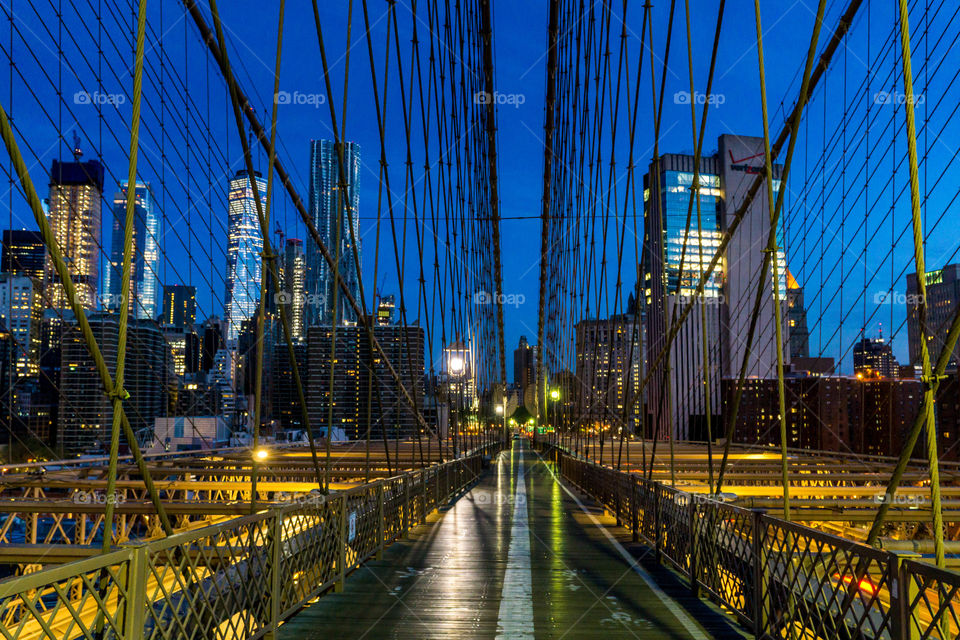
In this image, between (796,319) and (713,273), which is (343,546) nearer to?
(796,319)

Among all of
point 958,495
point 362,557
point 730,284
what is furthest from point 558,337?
point 362,557

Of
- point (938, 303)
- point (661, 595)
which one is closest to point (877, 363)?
point (938, 303)

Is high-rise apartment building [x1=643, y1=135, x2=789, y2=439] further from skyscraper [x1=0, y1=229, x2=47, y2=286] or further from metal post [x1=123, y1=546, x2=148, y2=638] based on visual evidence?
metal post [x1=123, y1=546, x2=148, y2=638]

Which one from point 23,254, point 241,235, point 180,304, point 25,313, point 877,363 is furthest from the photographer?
point 241,235

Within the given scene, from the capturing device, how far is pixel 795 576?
3.87 m

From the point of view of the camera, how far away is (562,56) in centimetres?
2466

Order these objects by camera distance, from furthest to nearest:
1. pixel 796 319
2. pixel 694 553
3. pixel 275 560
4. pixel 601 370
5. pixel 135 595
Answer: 1. pixel 601 370
2. pixel 796 319
3. pixel 694 553
4. pixel 275 560
5. pixel 135 595

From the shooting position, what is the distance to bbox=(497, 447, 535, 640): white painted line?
4.78 meters

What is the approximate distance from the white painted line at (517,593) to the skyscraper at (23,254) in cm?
510

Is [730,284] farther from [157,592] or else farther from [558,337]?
[157,592]

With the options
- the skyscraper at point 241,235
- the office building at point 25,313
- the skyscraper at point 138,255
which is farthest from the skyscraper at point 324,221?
the office building at point 25,313

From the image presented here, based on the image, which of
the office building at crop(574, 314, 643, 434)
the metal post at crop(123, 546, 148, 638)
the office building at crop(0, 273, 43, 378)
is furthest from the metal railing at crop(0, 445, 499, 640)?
the office building at crop(0, 273, 43, 378)

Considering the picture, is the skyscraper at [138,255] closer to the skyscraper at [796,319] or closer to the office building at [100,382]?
the office building at [100,382]

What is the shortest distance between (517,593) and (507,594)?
0.30 feet
